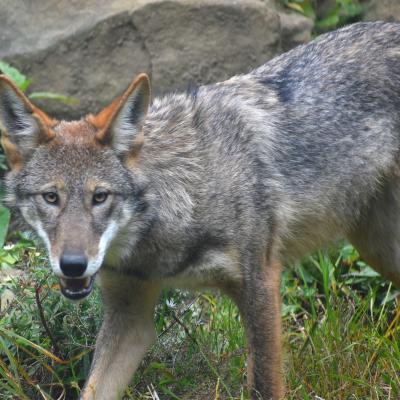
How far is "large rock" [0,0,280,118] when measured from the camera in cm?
841

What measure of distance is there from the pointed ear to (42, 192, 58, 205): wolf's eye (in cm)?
33

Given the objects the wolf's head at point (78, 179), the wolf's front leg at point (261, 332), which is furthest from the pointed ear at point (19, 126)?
the wolf's front leg at point (261, 332)

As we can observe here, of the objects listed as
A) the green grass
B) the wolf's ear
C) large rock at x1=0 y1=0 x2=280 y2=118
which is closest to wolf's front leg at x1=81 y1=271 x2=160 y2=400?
the green grass

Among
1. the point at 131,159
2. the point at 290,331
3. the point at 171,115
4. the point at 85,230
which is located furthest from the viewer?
the point at 290,331

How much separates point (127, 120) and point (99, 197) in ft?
1.60

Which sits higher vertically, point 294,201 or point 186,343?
point 294,201

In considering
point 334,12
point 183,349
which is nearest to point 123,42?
point 334,12

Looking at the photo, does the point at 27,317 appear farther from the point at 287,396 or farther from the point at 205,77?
the point at 205,77

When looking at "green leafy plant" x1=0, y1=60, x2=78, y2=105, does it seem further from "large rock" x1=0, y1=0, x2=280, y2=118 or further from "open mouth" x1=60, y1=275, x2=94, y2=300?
"open mouth" x1=60, y1=275, x2=94, y2=300

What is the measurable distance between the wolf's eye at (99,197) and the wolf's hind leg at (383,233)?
2.28 m

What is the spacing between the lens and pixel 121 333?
5820mm

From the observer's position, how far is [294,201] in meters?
5.91

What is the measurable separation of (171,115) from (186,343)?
5.16 feet

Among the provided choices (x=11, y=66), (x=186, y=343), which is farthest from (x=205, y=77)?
(x=186, y=343)
